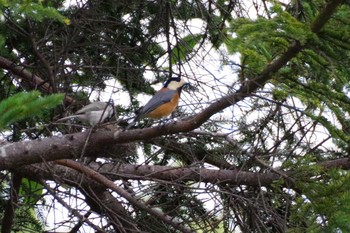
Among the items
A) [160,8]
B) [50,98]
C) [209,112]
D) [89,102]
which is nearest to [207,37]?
[160,8]

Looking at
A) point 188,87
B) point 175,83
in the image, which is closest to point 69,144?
point 188,87

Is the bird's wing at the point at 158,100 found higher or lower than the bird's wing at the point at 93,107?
lower

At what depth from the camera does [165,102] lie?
5652 mm

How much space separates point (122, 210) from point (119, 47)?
112 centimetres

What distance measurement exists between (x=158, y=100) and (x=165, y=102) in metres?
0.07

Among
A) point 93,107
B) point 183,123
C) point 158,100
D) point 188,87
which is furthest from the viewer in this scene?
point 158,100

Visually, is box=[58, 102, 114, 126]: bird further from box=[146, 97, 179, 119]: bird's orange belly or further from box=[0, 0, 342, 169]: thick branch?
box=[0, 0, 342, 169]: thick branch

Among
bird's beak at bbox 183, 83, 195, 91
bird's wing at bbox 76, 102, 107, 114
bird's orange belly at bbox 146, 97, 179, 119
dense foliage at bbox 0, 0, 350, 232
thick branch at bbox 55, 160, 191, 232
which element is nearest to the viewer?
dense foliage at bbox 0, 0, 350, 232

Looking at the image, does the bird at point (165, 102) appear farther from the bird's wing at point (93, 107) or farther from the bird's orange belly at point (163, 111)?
the bird's wing at point (93, 107)

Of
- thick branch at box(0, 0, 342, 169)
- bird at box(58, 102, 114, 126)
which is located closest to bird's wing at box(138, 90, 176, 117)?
bird at box(58, 102, 114, 126)

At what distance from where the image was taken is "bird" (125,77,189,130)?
560cm

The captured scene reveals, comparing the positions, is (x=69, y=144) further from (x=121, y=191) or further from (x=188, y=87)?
(x=188, y=87)

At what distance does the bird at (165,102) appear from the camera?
220 inches

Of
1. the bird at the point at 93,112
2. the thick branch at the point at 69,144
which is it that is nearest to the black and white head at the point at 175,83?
the bird at the point at 93,112
